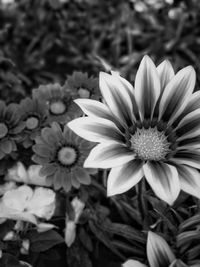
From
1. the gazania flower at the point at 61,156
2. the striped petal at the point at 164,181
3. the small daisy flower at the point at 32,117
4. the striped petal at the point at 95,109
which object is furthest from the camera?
the small daisy flower at the point at 32,117

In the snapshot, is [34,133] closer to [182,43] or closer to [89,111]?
[89,111]

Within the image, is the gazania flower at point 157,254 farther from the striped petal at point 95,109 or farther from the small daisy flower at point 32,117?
the small daisy flower at point 32,117

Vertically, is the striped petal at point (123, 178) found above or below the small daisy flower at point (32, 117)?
below

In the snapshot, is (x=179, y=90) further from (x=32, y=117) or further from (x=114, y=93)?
(x=32, y=117)

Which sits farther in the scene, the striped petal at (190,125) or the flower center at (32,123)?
the flower center at (32,123)

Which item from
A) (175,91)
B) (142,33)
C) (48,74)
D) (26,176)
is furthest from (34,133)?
(142,33)

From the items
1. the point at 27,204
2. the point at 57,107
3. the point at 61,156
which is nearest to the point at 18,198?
the point at 27,204

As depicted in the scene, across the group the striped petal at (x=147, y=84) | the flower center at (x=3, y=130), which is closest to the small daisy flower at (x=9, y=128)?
the flower center at (x=3, y=130)
